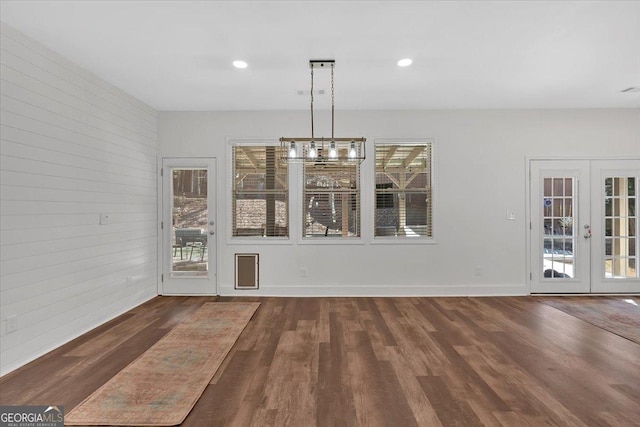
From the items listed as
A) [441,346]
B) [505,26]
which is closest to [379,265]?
[441,346]

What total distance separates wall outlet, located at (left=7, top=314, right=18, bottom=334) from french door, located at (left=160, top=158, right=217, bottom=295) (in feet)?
7.81

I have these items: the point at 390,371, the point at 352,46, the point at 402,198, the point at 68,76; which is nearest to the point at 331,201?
the point at 402,198

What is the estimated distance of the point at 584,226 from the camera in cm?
506

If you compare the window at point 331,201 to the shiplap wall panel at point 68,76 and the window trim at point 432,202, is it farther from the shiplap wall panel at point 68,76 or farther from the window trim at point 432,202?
the shiplap wall panel at point 68,76

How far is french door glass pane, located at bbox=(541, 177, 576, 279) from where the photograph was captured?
5102 mm

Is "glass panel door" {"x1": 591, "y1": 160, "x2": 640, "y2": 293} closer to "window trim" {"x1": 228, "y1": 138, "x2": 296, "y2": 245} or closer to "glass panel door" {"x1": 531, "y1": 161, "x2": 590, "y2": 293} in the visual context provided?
"glass panel door" {"x1": 531, "y1": 161, "x2": 590, "y2": 293}

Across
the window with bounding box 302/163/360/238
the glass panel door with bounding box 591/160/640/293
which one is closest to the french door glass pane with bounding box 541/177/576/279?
the glass panel door with bounding box 591/160/640/293

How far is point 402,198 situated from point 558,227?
250cm

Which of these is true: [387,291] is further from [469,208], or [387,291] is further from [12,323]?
[12,323]

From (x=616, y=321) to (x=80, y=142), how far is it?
21.5 ft

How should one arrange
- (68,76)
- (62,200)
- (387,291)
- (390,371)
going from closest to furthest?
(390,371)
(62,200)
(68,76)
(387,291)

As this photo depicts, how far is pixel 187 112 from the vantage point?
16.8 ft

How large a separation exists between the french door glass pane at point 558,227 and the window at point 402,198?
6.16 feet

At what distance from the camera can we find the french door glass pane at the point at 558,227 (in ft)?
16.7
